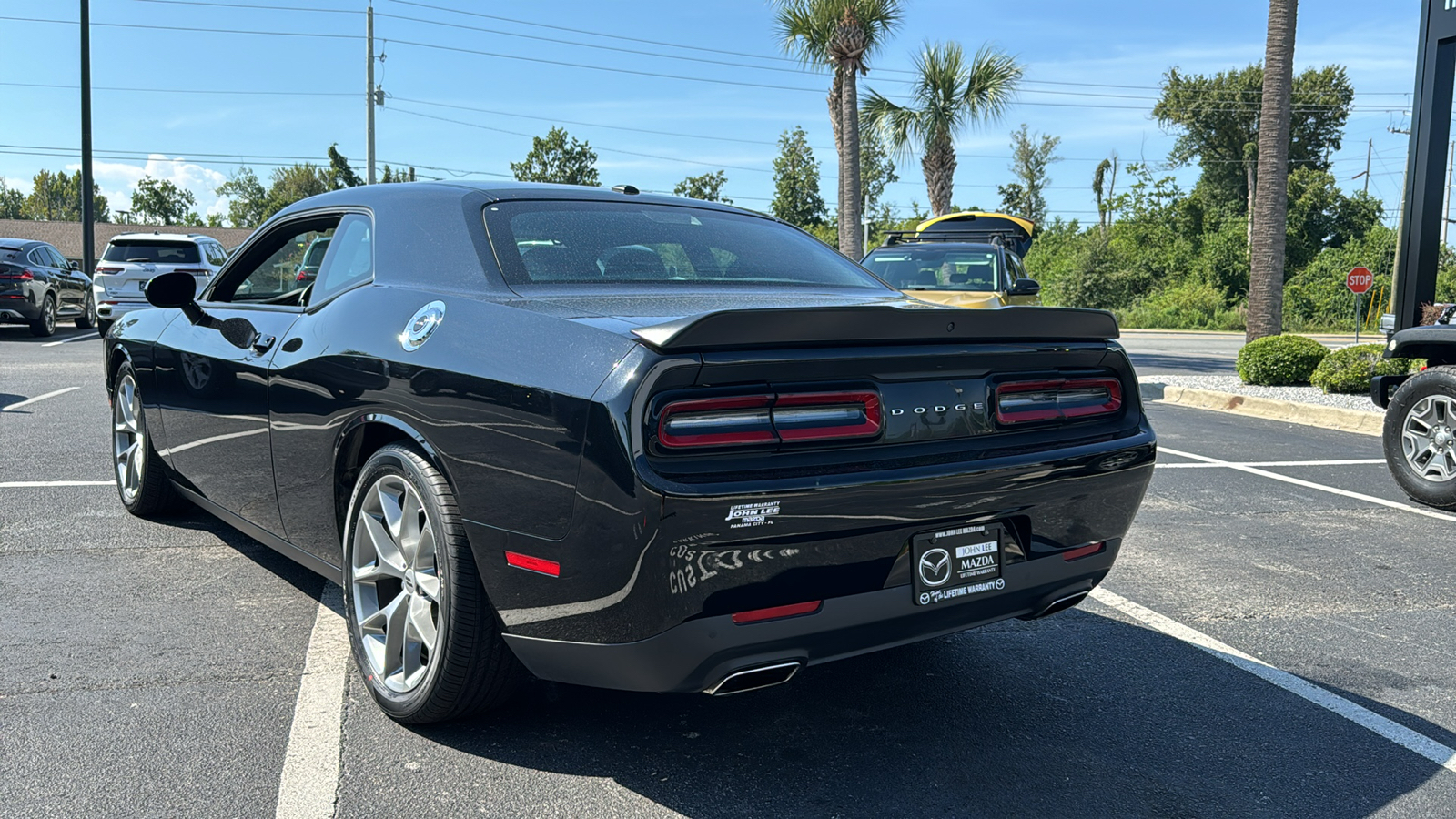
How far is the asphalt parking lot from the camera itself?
268 cm

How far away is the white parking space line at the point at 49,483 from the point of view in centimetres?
616

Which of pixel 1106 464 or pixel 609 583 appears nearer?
pixel 609 583

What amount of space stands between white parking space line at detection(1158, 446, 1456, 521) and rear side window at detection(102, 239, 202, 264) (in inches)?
632

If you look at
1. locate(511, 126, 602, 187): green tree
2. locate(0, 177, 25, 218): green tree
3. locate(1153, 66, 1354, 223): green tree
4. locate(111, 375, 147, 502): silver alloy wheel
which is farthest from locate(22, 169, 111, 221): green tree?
locate(111, 375, 147, 502): silver alloy wheel

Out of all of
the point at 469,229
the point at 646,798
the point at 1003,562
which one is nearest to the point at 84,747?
the point at 646,798

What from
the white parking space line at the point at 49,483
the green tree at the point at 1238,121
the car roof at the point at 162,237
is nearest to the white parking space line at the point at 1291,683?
the white parking space line at the point at 49,483

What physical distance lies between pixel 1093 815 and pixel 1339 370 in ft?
36.1

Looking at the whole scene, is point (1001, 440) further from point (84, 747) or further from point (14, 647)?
point (14, 647)

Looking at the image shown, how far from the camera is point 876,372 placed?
2656 millimetres

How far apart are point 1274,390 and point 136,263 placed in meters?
17.0

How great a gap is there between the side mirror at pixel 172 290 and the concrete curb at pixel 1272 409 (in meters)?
8.67

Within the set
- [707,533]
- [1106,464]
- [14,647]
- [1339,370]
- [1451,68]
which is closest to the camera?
[707,533]

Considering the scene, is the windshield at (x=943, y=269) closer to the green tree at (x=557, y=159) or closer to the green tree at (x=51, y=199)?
the green tree at (x=557, y=159)

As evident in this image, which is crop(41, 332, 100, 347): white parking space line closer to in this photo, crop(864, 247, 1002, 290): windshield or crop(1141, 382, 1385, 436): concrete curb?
crop(864, 247, 1002, 290): windshield
